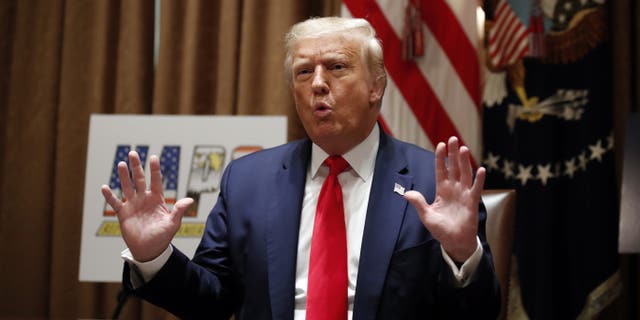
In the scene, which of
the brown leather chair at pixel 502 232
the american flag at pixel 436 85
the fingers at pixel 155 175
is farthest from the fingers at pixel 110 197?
the american flag at pixel 436 85

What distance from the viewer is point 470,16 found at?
314cm

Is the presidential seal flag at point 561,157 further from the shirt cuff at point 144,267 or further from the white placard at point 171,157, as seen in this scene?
the shirt cuff at point 144,267

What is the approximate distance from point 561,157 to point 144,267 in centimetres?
231

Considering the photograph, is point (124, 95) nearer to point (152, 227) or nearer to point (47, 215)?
point (47, 215)

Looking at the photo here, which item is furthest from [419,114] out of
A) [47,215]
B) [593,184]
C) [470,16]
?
[47,215]

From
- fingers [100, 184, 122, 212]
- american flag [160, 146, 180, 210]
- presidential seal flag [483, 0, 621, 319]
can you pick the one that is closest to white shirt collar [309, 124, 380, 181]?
fingers [100, 184, 122, 212]

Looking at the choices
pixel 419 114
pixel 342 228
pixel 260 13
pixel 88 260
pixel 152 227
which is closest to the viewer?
pixel 152 227

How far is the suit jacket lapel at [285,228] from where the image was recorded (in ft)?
6.02

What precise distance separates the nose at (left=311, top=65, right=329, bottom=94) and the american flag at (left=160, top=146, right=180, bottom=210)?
1.03 metres

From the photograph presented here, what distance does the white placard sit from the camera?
2750mm

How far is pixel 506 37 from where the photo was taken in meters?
3.27

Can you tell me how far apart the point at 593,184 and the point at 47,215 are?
3085mm

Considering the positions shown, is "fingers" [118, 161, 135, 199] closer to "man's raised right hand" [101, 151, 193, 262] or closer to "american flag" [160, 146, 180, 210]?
"man's raised right hand" [101, 151, 193, 262]

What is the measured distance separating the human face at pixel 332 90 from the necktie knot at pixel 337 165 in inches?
2.2
